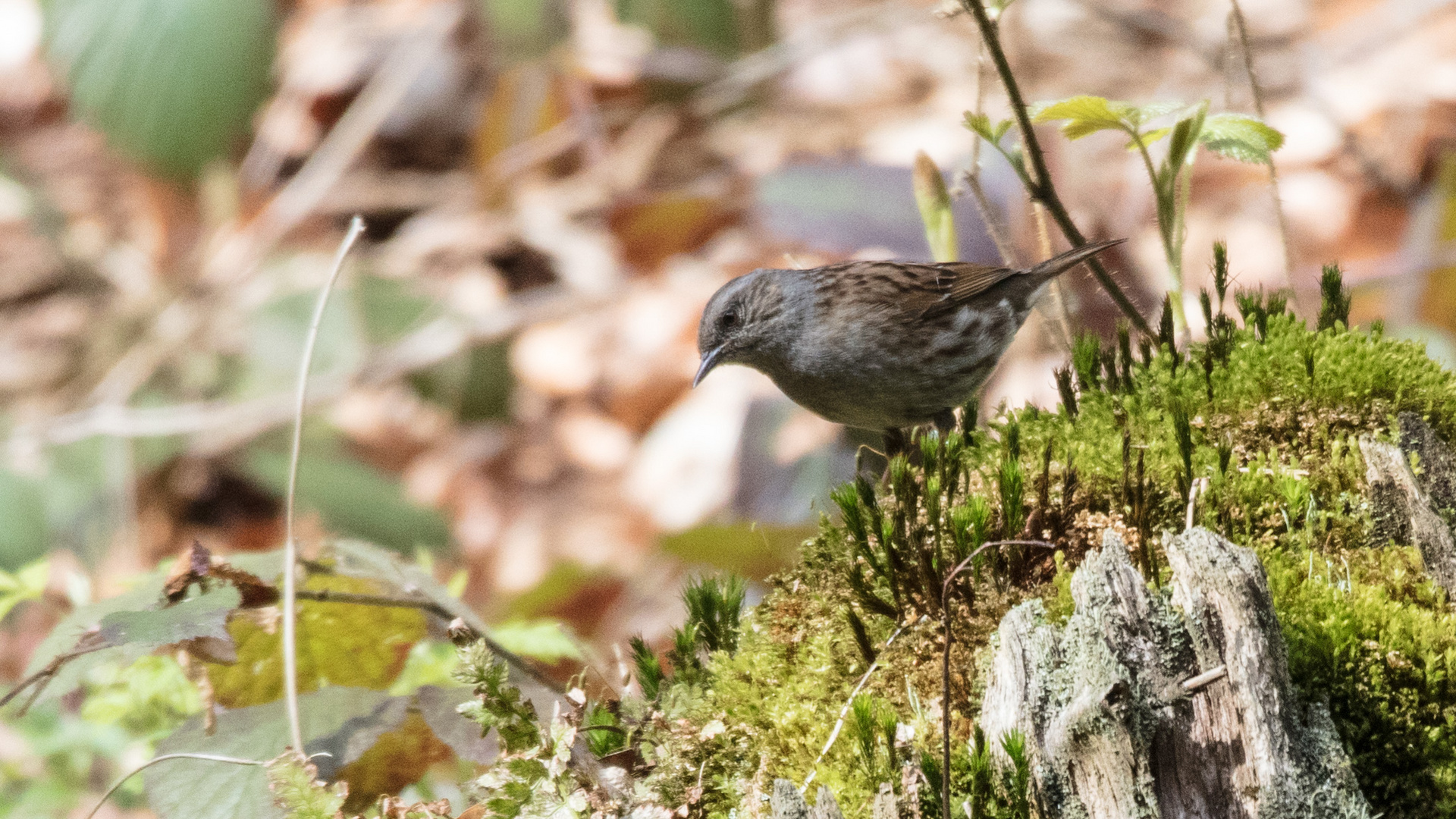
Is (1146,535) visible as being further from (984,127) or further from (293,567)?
(293,567)

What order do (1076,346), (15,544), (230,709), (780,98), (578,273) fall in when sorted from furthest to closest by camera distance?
(780,98), (578,273), (15,544), (1076,346), (230,709)

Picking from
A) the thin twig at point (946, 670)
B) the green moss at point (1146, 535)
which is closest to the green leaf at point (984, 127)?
the green moss at point (1146, 535)

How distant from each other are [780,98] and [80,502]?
4.76 metres

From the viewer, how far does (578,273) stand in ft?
22.3

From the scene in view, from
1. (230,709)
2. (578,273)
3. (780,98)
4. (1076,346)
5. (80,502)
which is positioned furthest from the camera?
(780,98)

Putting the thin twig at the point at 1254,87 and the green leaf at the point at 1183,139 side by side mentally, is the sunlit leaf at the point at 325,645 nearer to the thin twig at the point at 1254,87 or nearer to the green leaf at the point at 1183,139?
the green leaf at the point at 1183,139

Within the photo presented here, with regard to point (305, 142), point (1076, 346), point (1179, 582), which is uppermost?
point (305, 142)

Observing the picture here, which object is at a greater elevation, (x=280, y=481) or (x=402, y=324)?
(x=402, y=324)

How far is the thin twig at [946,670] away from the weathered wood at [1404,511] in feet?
1.69

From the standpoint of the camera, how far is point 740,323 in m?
3.19

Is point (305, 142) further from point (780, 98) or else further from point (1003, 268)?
point (1003, 268)

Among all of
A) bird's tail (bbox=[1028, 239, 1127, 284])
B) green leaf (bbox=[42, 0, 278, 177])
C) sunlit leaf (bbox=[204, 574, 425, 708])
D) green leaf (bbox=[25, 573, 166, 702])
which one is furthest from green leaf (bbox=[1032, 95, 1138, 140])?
green leaf (bbox=[42, 0, 278, 177])

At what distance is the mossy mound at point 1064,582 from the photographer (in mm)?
1499

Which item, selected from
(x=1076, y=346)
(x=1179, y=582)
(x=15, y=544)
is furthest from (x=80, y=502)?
(x=1179, y=582)
